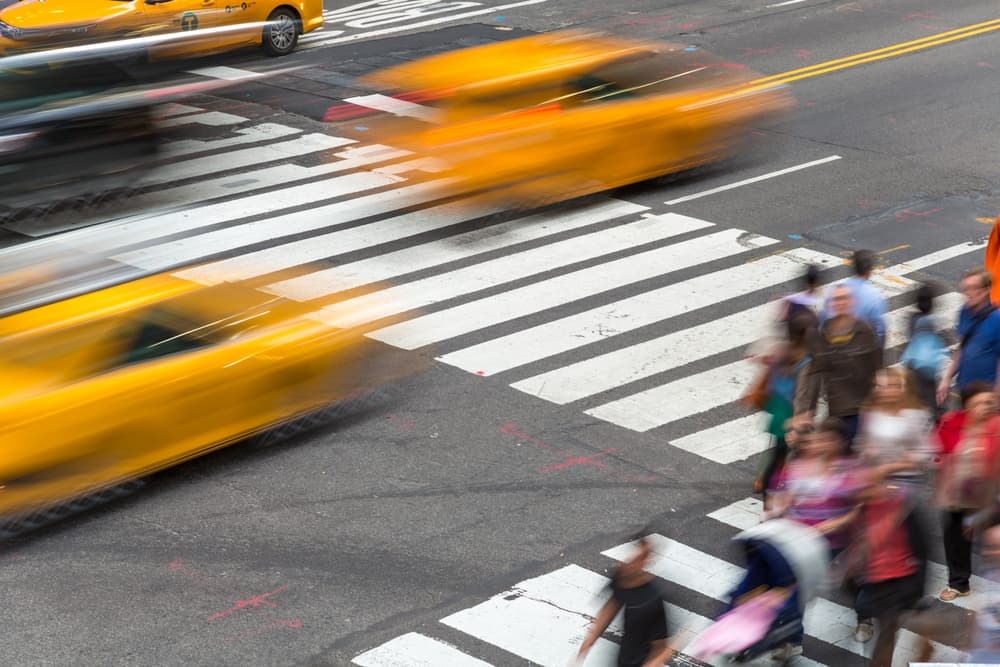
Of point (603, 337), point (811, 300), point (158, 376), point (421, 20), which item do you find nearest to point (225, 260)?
point (603, 337)

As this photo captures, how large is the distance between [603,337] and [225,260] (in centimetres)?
449

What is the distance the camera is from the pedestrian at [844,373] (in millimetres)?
9836

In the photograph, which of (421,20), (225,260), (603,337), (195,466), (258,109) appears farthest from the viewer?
(421,20)

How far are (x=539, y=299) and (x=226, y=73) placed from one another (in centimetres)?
1126

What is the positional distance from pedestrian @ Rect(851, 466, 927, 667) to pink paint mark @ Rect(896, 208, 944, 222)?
30.8 feet

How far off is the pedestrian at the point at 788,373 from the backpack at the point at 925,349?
100cm

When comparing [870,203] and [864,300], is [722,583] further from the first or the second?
[870,203]

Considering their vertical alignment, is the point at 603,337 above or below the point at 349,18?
below

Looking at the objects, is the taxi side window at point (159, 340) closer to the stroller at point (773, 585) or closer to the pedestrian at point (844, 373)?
the pedestrian at point (844, 373)

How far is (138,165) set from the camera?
18.5 meters

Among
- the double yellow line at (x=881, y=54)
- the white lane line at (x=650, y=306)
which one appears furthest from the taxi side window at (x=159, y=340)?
the double yellow line at (x=881, y=54)

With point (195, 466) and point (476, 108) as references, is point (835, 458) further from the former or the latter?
point (476, 108)

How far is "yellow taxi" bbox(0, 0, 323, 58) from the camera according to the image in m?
22.5

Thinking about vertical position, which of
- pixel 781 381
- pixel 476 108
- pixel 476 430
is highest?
pixel 476 108
